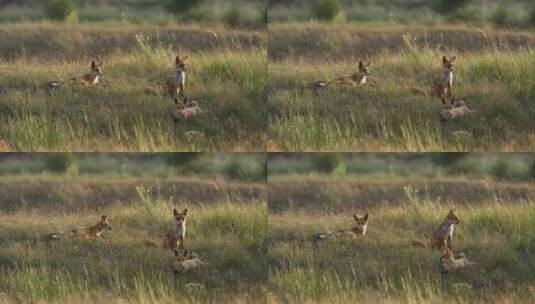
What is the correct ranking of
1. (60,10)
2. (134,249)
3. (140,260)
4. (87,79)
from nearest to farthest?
(140,260), (134,249), (87,79), (60,10)

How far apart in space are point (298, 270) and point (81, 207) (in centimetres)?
270

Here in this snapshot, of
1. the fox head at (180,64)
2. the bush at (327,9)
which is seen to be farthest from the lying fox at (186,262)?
the bush at (327,9)

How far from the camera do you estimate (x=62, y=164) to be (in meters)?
12.7

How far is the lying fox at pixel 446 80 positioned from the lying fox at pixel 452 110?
9cm

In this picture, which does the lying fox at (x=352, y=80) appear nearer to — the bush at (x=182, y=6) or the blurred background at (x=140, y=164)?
the blurred background at (x=140, y=164)

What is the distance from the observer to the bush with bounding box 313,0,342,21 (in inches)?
499

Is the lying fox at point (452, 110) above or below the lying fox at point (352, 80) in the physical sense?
below

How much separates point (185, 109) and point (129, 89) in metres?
0.71

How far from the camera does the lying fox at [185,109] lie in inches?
486

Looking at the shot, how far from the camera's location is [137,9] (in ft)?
43.0

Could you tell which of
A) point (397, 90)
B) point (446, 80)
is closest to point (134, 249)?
point (397, 90)

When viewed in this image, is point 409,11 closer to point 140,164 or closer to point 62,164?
point 140,164

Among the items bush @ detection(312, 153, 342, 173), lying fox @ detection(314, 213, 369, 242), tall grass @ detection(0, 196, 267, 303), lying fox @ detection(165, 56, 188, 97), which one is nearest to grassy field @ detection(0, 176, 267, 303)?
tall grass @ detection(0, 196, 267, 303)

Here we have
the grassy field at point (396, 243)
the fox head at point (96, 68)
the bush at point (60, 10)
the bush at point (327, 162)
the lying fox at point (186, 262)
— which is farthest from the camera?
the bush at point (60, 10)
